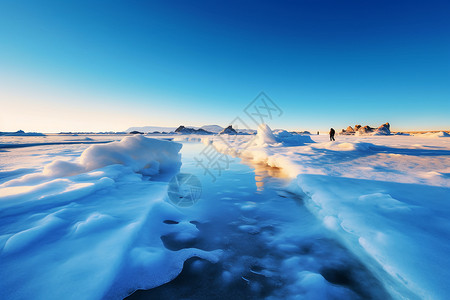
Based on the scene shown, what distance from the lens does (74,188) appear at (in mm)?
3150

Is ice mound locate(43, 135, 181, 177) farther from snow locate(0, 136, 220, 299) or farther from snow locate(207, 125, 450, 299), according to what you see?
snow locate(207, 125, 450, 299)

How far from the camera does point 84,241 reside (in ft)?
5.95

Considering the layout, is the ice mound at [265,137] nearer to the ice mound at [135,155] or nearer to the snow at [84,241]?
the ice mound at [135,155]

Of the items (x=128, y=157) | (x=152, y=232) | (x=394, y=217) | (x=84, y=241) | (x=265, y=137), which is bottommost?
(x=152, y=232)

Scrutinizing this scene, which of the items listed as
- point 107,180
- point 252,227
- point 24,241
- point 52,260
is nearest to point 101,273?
point 52,260

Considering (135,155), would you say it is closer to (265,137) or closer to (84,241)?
(84,241)

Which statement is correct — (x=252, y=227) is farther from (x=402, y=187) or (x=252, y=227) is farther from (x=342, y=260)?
(x=402, y=187)

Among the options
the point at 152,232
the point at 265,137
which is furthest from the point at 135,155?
the point at 265,137

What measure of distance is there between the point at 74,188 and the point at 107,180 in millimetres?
623

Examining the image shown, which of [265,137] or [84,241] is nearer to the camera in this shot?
[84,241]

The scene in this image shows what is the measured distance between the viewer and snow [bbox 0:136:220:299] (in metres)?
1.36

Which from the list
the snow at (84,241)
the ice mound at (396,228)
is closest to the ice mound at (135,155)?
the snow at (84,241)

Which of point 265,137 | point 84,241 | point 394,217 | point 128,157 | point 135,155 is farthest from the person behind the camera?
point 265,137

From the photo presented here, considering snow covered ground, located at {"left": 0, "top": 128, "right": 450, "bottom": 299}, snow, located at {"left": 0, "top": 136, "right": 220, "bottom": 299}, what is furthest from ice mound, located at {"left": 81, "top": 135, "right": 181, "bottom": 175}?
snow, located at {"left": 0, "top": 136, "right": 220, "bottom": 299}
